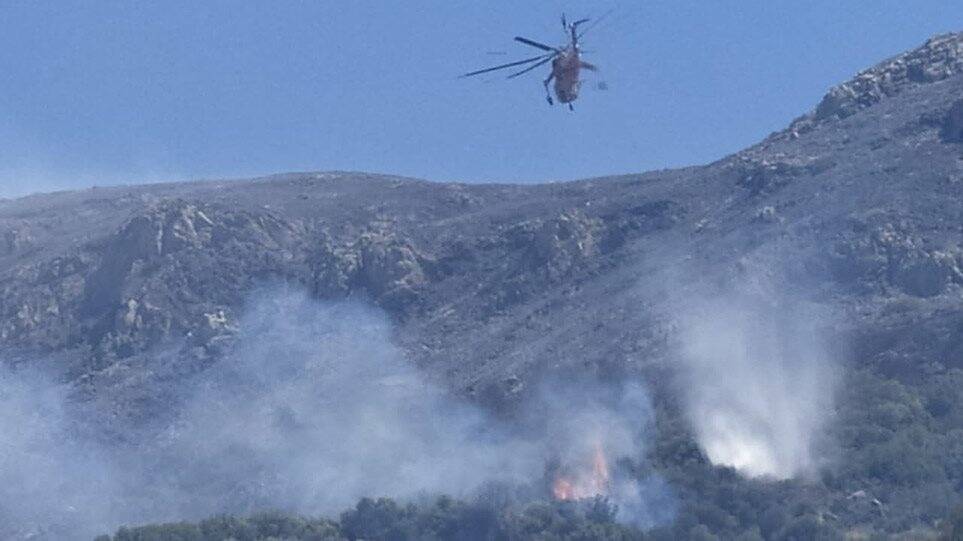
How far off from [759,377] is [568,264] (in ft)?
101

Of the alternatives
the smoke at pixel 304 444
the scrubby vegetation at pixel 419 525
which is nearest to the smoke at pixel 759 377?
the smoke at pixel 304 444

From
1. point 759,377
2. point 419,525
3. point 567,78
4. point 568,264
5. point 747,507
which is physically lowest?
point 419,525

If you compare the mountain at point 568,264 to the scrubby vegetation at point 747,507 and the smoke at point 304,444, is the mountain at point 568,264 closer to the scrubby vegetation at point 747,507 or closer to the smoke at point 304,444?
the scrubby vegetation at point 747,507

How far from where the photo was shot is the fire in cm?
10505

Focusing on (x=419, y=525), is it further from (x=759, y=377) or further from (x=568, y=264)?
(x=568, y=264)

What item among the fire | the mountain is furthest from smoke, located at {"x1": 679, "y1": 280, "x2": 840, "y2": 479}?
the fire

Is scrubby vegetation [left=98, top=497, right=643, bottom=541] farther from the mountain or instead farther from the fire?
the mountain

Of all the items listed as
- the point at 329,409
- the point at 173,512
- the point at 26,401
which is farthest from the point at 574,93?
the point at 26,401

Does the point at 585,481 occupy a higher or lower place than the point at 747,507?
higher

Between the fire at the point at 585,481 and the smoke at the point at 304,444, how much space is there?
329mm

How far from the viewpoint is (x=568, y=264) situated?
14762 centimetres

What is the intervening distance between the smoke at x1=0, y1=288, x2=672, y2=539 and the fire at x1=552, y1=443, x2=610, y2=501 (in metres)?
0.33

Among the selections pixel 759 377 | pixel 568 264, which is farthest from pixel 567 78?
pixel 568 264

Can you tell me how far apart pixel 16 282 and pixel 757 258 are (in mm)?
51021
